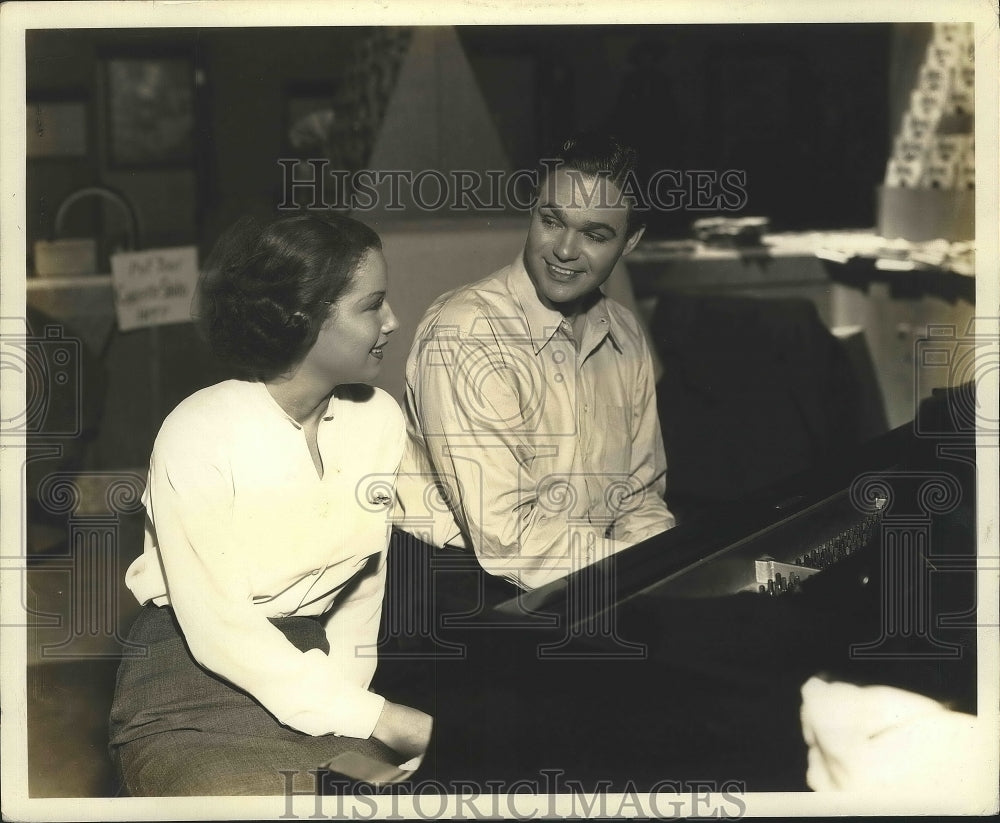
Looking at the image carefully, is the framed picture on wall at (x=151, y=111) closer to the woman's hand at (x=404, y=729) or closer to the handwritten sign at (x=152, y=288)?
the handwritten sign at (x=152, y=288)

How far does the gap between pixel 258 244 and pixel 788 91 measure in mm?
1461

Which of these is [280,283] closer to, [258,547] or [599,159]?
[258,547]

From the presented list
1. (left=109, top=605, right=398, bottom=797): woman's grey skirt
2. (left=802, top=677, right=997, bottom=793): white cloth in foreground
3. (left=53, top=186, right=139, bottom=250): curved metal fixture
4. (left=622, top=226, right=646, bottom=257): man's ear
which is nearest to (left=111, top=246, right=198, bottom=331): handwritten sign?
(left=53, top=186, right=139, bottom=250): curved metal fixture

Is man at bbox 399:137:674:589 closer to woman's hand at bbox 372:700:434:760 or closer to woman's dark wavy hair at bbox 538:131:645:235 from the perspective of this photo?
woman's dark wavy hair at bbox 538:131:645:235

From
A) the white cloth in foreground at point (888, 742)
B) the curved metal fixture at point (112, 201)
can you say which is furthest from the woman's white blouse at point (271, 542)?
the white cloth in foreground at point (888, 742)

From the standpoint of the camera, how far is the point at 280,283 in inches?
58.8

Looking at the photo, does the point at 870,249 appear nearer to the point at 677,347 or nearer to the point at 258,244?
the point at 677,347

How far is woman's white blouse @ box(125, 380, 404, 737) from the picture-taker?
1459 millimetres

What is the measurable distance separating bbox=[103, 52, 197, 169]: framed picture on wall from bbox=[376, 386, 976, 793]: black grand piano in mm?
1363

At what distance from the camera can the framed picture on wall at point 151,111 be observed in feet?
7.96

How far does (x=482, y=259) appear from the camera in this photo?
192 centimetres

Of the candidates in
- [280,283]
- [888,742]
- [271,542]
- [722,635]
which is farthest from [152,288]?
[888,742]

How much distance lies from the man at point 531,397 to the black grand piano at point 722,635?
0.10m

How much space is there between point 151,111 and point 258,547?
157 cm
